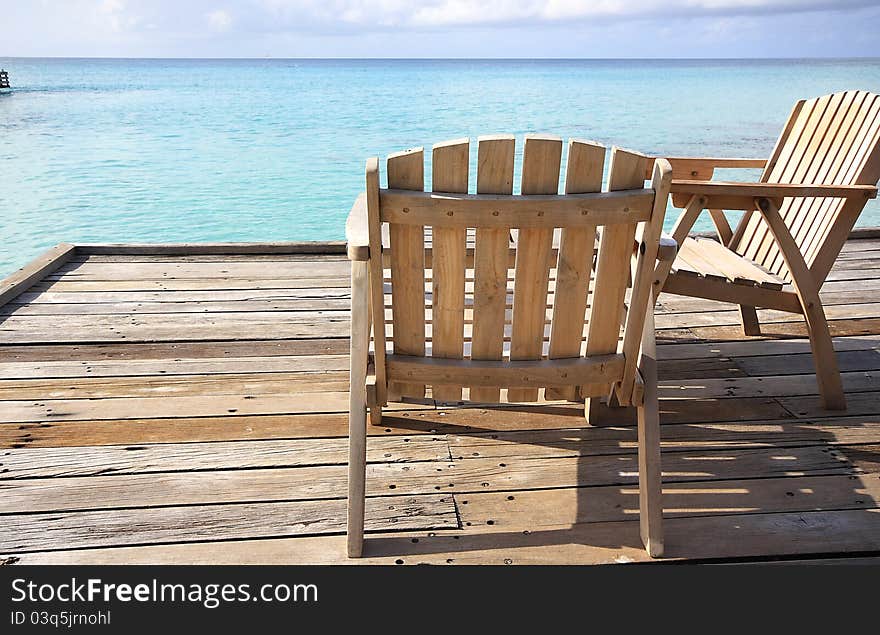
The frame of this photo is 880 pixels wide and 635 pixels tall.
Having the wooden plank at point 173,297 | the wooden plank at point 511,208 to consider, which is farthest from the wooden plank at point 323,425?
the wooden plank at point 173,297

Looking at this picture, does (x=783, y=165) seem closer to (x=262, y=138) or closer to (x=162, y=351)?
(x=162, y=351)

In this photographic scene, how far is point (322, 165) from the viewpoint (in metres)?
16.1

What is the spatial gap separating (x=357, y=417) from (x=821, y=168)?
83.2 inches

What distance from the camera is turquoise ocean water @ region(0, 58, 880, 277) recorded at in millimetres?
11875

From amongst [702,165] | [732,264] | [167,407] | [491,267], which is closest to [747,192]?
Answer: [732,264]

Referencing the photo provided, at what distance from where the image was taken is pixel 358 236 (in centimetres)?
183

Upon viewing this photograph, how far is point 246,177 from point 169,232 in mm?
3919

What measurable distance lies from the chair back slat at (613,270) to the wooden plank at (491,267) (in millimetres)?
223

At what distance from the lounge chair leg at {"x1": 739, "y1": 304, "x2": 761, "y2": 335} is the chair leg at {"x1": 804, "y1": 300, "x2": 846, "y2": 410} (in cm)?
65

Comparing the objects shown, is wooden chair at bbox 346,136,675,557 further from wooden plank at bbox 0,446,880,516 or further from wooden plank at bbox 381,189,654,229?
wooden plank at bbox 0,446,880,516

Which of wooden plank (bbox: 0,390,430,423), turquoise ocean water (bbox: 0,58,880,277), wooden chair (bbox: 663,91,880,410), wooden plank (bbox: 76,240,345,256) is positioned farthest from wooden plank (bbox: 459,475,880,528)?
turquoise ocean water (bbox: 0,58,880,277)

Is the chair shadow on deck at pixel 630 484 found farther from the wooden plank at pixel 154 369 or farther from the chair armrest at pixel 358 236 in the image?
the chair armrest at pixel 358 236

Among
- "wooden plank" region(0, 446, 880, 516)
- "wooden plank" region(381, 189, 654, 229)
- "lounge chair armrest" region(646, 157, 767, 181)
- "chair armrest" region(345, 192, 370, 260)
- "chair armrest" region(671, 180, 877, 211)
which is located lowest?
"wooden plank" region(0, 446, 880, 516)

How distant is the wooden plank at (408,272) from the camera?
5.50ft
